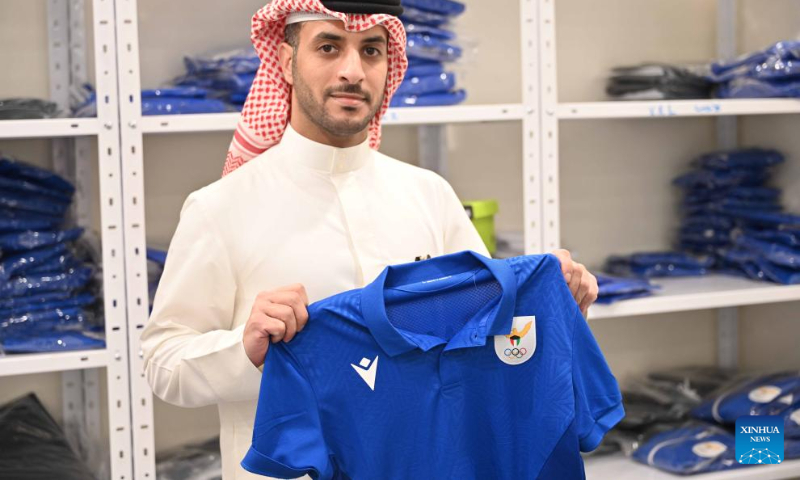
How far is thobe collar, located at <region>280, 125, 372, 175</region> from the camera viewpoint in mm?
1668

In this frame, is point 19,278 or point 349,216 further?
point 19,278

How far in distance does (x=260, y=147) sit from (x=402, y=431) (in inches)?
24.8

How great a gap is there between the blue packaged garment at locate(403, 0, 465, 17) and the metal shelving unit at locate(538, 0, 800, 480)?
238 millimetres

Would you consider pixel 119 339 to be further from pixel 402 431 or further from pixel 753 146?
pixel 753 146

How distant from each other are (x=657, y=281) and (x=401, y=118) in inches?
42.5

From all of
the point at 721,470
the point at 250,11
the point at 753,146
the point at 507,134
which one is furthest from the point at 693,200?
the point at 250,11

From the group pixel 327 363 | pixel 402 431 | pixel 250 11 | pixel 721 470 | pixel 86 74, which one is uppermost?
pixel 250 11

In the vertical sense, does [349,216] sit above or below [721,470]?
above

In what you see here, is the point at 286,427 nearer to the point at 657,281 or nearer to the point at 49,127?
the point at 49,127

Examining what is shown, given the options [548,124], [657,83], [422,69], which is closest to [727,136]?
[657,83]

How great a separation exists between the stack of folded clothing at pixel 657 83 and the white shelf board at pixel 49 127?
154cm

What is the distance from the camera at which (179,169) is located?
2.70 meters

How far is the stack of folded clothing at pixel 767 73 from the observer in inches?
107


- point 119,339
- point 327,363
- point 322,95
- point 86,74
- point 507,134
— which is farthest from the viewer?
point 507,134
